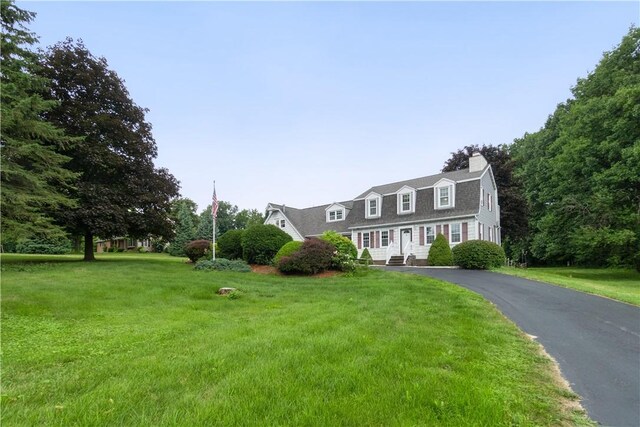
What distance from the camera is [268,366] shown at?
3.66 meters

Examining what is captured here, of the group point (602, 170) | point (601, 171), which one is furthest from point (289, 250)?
point (601, 171)

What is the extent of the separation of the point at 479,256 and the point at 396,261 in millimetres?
6646

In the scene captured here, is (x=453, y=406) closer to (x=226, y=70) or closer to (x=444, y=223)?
(x=226, y=70)

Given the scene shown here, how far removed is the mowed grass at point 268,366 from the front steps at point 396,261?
630 inches

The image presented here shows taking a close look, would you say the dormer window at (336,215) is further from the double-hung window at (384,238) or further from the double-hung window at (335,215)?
the double-hung window at (384,238)

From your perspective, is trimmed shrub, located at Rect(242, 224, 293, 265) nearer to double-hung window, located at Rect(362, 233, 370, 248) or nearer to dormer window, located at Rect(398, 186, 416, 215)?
double-hung window, located at Rect(362, 233, 370, 248)

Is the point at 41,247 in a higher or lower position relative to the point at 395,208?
lower

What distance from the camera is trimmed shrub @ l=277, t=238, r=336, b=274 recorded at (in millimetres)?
14320

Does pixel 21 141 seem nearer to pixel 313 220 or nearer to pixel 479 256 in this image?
pixel 479 256

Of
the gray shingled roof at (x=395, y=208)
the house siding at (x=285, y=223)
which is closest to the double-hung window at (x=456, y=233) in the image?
the gray shingled roof at (x=395, y=208)

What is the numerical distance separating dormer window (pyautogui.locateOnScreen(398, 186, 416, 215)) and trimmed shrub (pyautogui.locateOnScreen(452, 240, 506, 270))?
7106mm

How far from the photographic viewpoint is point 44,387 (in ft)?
10.4

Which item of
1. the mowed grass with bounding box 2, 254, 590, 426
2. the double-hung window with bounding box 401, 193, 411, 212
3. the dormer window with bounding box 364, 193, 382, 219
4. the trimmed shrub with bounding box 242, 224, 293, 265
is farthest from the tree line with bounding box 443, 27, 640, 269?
the mowed grass with bounding box 2, 254, 590, 426

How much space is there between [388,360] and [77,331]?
15.3ft
